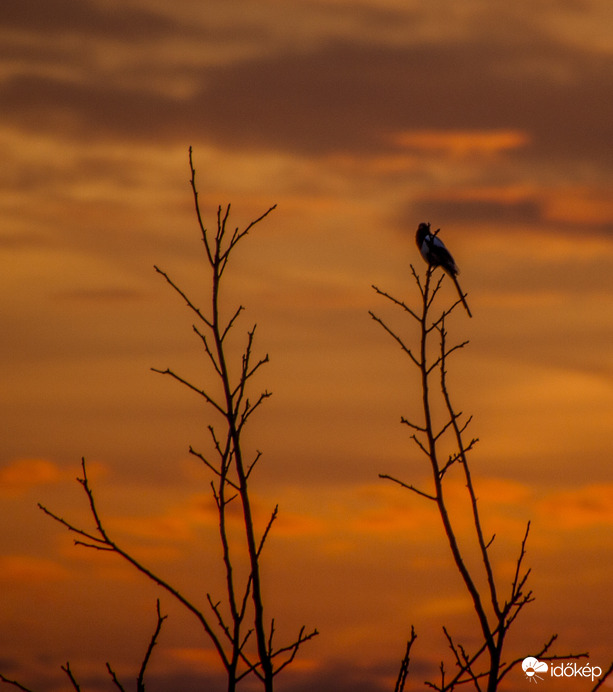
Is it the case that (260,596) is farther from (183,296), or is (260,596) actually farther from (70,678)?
(183,296)

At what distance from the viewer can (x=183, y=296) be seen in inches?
233

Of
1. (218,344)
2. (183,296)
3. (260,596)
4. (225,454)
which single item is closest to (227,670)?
(260,596)

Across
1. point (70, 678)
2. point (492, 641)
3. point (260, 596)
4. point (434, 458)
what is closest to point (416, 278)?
point (434, 458)

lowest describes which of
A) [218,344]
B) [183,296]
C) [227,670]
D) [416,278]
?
[227,670]

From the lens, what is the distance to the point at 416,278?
7480mm

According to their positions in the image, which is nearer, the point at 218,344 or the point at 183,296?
the point at 218,344

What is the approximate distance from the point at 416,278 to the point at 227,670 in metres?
3.56

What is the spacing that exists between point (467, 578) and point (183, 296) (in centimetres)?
249

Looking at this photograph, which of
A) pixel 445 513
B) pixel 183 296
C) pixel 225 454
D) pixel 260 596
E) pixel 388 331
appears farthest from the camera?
pixel 388 331

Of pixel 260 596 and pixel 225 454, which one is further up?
pixel 225 454

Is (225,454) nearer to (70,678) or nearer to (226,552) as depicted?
(226,552)

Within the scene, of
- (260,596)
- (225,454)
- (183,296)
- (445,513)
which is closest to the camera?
(260,596)

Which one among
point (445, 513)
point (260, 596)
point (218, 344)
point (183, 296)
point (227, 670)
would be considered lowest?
point (227, 670)

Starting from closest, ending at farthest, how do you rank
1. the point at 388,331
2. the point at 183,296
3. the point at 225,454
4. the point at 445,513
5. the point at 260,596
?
the point at 260,596
the point at 225,454
the point at 183,296
the point at 445,513
the point at 388,331
